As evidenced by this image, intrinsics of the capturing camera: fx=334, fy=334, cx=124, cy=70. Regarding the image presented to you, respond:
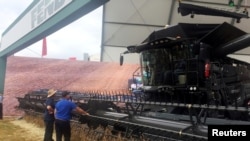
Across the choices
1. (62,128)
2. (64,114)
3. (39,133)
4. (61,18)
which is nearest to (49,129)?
(62,128)

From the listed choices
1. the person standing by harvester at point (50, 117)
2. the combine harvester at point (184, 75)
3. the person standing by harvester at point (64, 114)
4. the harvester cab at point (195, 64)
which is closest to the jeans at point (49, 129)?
the person standing by harvester at point (50, 117)

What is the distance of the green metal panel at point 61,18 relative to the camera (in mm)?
8067

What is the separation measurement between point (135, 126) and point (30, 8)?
8261 millimetres

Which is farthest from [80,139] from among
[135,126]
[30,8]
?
[30,8]

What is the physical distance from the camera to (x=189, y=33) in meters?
9.16

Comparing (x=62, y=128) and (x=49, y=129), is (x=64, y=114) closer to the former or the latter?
(x=62, y=128)

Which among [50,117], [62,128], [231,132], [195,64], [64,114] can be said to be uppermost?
[195,64]

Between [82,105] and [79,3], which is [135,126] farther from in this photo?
[79,3]

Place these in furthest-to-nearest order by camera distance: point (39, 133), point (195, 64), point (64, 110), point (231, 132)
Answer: point (39, 133)
point (195, 64)
point (64, 110)
point (231, 132)

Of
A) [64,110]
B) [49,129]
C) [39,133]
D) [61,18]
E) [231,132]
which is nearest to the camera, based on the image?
[231,132]

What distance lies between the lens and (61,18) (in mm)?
9531

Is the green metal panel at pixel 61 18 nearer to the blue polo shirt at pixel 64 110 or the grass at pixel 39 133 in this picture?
the blue polo shirt at pixel 64 110

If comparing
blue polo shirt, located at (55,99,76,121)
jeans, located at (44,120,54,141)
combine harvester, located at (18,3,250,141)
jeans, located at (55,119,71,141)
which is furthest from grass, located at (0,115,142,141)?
blue polo shirt, located at (55,99,76,121)

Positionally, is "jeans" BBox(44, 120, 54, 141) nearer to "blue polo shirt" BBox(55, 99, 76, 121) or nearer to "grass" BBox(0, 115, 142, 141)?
"grass" BBox(0, 115, 142, 141)
